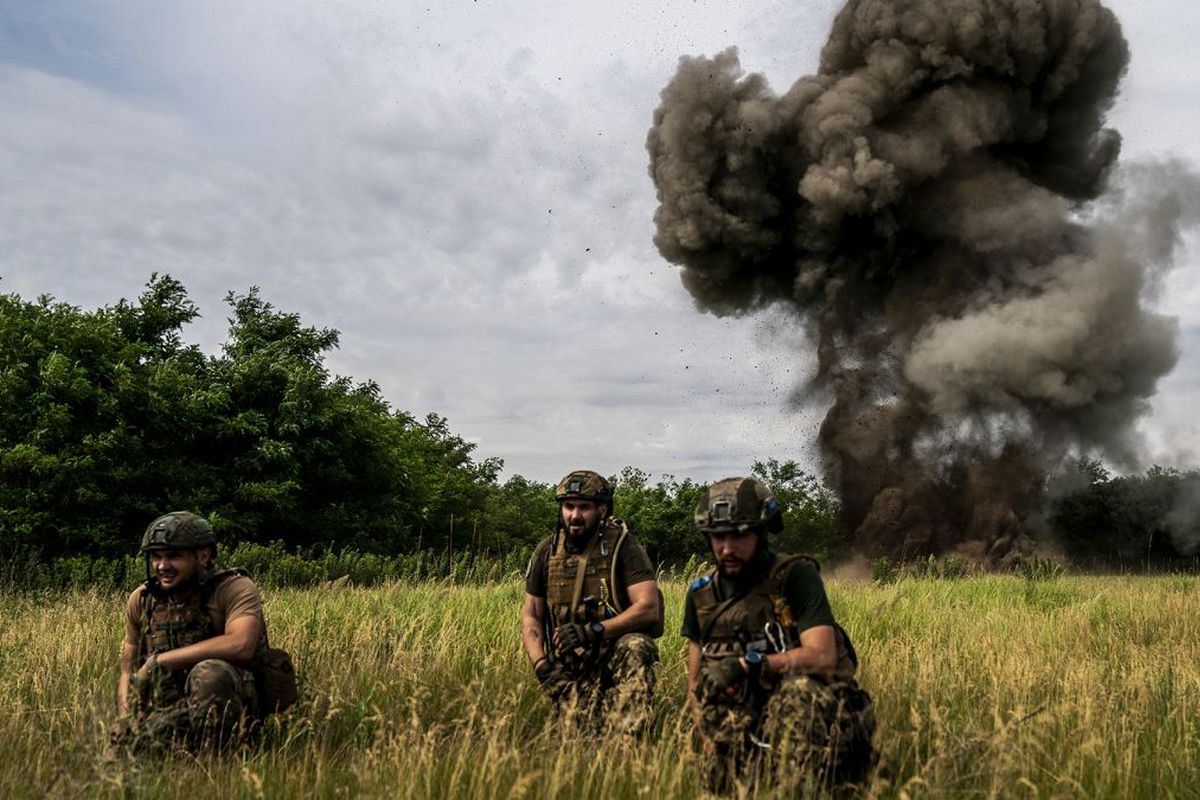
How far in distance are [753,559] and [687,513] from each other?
149 feet

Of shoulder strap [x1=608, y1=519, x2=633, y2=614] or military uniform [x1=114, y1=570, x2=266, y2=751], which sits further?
shoulder strap [x1=608, y1=519, x2=633, y2=614]

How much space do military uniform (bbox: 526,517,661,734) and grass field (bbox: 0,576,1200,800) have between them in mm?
286

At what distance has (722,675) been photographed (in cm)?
365

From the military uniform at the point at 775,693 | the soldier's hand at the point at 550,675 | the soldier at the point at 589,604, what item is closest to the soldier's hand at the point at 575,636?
the soldier at the point at 589,604

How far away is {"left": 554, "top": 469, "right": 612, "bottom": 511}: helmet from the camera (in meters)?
4.96

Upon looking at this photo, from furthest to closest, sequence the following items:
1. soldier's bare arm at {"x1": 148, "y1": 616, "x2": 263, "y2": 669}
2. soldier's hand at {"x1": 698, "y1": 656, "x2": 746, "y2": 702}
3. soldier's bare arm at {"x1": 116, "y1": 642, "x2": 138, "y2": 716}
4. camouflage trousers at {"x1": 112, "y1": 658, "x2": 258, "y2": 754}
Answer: soldier's bare arm at {"x1": 116, "y1": 642, "x2": 138, "y2": 716} → soldier's bare arm at {"x1": 148, "y1": 616, "x2": 263, "y2": 669} → camouflage trousers at {"x1": 112, "y1": 658, "x2": 258, "y2": 754} → soldier's hand at {"x1": 698, "y1": 656, "x2": 746, "y2": 702}

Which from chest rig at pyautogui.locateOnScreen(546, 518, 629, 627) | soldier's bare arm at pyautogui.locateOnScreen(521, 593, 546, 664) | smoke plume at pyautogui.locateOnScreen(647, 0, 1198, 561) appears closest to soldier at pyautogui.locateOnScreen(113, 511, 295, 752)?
soldier's bare arm at pyautogui.locateOnScreen(521, 593, 546, 664)

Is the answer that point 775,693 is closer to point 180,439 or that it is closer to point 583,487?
point 583,487

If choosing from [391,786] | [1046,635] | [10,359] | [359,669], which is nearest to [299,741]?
[359,669]

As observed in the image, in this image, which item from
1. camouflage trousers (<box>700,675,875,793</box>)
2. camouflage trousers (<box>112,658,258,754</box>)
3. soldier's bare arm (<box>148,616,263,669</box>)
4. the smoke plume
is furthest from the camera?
the smoke plume

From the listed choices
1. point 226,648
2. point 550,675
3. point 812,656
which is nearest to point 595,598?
point 550,675

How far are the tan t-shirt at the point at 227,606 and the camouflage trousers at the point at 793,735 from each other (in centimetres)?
221

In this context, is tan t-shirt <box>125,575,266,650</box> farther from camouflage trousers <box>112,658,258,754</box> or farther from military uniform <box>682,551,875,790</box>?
military uniform <box>682,551,875,790</box>

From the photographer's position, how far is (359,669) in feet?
17.3
